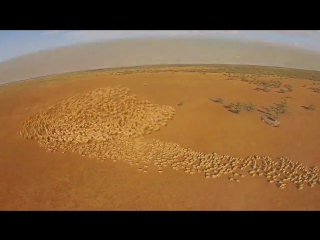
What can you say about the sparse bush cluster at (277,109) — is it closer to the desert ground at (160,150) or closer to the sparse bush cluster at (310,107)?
the desert ground at (160,150)

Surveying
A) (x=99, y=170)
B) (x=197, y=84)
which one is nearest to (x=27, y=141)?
(x=99, y=170)

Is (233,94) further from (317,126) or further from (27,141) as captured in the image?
(27,141)

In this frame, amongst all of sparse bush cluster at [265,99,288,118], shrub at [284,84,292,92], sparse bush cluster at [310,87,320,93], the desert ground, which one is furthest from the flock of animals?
sparse bush cluster at [310,87,320,93]

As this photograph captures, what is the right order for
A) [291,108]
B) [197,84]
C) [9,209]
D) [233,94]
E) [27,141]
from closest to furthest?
1. [9,209]
2. [27,141]
3. [291,108]
4. [233,94]
5. [197,84]

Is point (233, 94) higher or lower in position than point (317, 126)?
higher

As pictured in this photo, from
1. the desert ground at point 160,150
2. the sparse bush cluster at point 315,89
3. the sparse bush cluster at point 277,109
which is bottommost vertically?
the desert ground at point 160,150

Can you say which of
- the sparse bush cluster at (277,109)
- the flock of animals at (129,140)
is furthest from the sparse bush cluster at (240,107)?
the flock of animals at (129,140)
